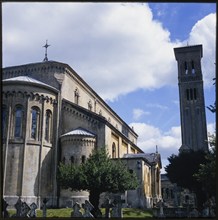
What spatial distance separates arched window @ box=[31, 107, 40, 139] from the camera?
31.1 metres

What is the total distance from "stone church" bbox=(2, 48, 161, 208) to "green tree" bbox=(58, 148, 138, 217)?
443 centimetres

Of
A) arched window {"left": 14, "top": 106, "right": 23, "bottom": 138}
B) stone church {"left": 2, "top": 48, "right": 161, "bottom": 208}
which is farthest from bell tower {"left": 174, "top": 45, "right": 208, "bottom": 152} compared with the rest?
arched window {"left": 14, "top": 106, "right": 23, "bottom": 138}

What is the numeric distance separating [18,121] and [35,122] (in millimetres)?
1755

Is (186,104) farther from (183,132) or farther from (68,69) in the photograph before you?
(68,69)

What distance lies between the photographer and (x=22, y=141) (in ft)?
98.9

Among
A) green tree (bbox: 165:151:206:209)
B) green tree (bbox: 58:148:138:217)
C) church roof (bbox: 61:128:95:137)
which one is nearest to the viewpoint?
green tree (bbox: 58:148:138:217)

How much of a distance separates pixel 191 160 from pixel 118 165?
24799mm

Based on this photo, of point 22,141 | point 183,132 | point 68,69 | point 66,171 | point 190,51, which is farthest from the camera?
point 190,51

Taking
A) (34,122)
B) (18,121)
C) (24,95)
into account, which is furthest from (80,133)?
(24,95)

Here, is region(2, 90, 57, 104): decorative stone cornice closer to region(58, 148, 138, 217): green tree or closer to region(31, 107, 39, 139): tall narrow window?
region(31, 107, 39, 139): tall narrow window

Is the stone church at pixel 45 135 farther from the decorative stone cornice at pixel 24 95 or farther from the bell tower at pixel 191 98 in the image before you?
the bell tower at pixel 191 98

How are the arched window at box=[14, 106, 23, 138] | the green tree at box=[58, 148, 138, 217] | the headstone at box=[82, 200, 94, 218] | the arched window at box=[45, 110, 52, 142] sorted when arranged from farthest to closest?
the arched window at box=[45, 110, 52, 142]
the arched window at box=[14, 106, 23, 138]
the green tree at box=[58, 148, 138, 217]
the headstone at box=[82, 200, 94, 218]

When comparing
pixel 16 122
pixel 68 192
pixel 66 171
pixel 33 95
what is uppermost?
pixel 33 95

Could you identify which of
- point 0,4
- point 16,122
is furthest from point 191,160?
point 0,4
